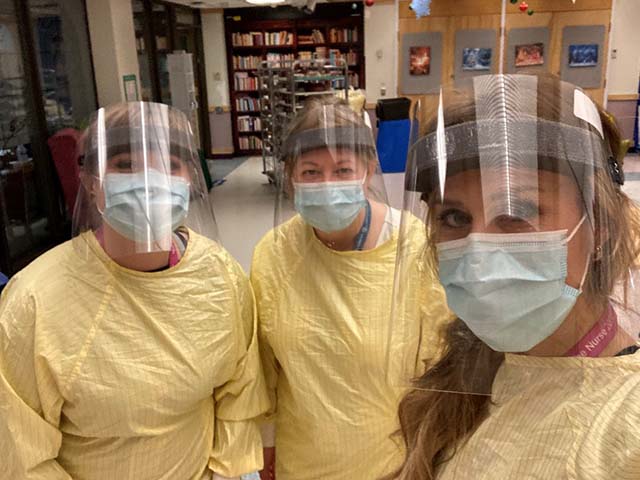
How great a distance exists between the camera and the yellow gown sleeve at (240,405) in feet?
4.86

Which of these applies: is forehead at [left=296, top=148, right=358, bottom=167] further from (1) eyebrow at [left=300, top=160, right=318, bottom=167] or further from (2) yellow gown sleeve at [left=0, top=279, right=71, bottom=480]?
(2) yellow gown sleeve at [left=0, top=279, right=71, bottom=480]

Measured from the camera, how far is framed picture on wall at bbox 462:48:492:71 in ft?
33.5

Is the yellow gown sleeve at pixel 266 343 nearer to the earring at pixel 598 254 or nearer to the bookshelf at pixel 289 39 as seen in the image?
the earring at pixel 598 254

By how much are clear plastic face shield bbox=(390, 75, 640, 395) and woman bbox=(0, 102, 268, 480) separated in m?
→ 0.72

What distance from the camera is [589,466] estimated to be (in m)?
0.68

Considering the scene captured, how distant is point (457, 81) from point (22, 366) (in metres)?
1.04

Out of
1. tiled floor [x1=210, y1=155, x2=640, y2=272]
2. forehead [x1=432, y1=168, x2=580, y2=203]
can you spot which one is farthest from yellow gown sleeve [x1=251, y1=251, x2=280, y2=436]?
tiled floor [x1=210, y1=155, x2=640, y2=272]

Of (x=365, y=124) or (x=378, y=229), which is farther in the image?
(x=365, y=124)

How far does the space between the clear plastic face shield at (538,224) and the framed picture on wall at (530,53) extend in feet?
33.5

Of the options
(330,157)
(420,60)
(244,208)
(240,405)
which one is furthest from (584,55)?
(240,405)

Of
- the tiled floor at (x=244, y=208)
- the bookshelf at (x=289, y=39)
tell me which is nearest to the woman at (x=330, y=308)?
the tiled floor at (x=244, y=208)

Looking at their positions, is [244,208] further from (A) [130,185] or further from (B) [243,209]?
A: (A) [130,185]

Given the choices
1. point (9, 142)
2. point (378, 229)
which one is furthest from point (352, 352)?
point (9, 142)

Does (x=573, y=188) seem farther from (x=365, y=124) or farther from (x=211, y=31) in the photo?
(x=211, y=31)
